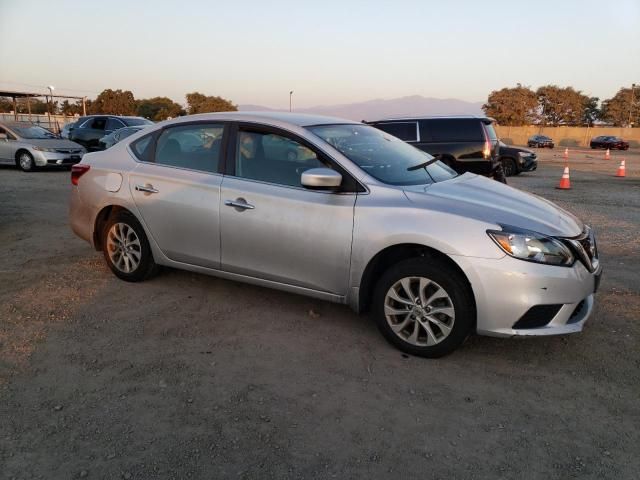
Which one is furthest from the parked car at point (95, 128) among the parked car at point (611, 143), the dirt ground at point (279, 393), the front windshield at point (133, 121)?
the parked car at point (611, 143)

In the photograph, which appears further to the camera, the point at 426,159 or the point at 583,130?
the point at 583,130

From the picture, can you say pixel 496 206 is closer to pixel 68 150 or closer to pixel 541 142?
pixel 68 150

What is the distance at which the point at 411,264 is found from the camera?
3539mm

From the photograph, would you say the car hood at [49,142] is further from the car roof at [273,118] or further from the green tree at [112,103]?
the green tree at [112,103]

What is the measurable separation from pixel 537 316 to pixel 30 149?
49.0 feet

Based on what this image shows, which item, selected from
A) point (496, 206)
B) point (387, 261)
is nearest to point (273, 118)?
point (387, 261)

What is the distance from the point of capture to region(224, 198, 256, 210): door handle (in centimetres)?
411

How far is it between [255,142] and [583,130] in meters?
66.8

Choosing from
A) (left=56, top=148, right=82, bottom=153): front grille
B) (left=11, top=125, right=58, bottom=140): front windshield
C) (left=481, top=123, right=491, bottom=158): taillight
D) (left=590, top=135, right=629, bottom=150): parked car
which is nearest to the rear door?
(left=481, top=123, right=491, bottom=158): taillight

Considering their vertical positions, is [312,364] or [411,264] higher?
[411,264]

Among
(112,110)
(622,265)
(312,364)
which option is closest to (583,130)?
(112,110)

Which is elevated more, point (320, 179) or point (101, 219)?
point (320, 179)

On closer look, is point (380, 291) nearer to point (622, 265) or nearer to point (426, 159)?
point (426, 159)

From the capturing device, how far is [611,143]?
45875mm
